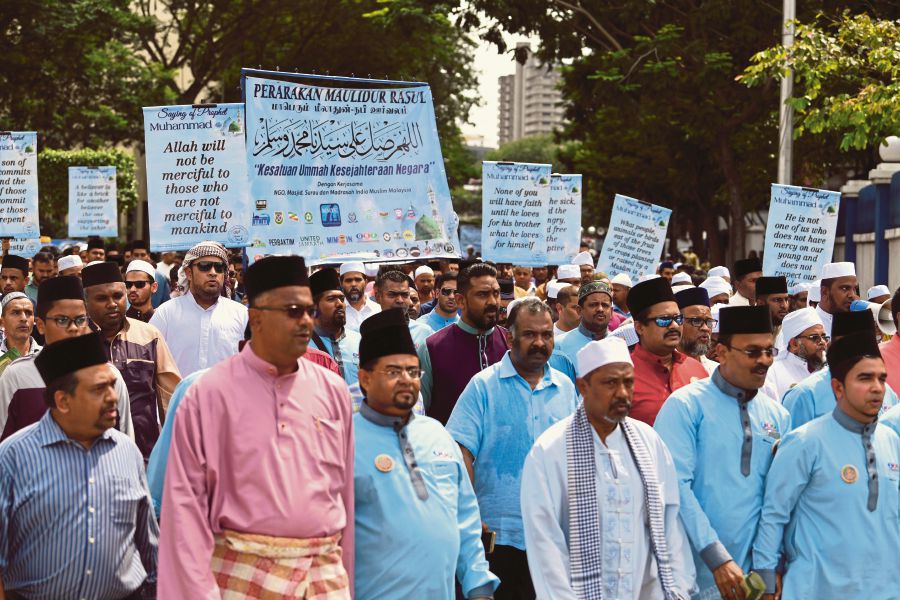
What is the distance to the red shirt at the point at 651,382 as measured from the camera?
7.75 m

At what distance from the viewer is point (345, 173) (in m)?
10.1

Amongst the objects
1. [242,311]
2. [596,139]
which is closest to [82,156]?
[596,139]

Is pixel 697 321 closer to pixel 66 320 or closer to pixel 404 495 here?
pixel 404 495

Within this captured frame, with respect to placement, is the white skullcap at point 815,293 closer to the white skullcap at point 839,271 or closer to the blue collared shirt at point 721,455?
the white skullcap at point 839,271

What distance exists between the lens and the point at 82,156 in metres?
42.7

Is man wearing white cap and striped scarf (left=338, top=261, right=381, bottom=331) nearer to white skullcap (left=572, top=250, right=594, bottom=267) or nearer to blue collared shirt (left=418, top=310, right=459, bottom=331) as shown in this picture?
blue collared shirt (left=418, top=310, right=459, bottom=331)

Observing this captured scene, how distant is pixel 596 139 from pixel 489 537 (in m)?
39.5

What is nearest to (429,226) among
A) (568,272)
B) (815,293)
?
(815,293)

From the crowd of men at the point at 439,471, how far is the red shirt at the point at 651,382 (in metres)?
0.01

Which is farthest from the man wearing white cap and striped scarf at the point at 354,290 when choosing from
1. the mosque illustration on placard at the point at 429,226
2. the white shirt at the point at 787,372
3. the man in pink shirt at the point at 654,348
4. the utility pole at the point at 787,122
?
the utility pole at the point at 787,122

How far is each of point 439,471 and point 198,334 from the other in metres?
3.99

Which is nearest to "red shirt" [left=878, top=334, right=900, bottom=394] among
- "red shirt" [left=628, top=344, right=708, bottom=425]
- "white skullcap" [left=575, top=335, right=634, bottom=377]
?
"red shirt" [left=628, top=344, right=708, bottom=425]

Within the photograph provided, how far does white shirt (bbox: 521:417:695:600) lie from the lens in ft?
18.7

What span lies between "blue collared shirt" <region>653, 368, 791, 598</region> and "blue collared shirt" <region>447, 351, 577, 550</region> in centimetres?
66
